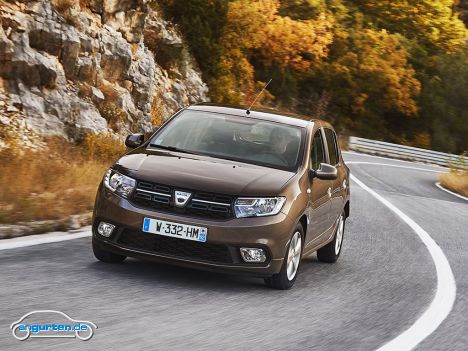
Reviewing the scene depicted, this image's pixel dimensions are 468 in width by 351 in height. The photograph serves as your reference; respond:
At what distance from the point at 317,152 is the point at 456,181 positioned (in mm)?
20820

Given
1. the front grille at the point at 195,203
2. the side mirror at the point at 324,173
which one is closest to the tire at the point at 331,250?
the side mirror at the point at 324,173

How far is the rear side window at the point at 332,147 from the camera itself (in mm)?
10367

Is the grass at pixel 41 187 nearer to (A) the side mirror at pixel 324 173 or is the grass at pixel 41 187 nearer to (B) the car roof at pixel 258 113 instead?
(B) the car roof at pixel 258 113

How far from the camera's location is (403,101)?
2003 inches

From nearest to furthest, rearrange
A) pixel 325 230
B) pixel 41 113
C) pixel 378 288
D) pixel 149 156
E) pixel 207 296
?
1. pixel 207 296
2. pixel 149 156
3. pixel 378 288
4. pixel 325 230
5. pixel 41 113

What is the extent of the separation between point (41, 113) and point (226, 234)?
12.0m

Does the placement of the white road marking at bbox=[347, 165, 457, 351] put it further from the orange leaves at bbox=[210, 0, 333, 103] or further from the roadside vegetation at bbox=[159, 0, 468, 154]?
the roadside vegetation at bbox=[159, 0, 468, 154]

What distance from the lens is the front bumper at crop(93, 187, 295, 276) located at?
7.57m

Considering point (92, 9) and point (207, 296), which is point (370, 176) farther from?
point (207, 296)

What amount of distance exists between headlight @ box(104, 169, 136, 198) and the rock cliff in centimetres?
871

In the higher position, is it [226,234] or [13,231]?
[226,234]

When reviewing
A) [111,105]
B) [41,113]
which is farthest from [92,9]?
[41,113]

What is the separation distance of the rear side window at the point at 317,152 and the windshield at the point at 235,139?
0.73 feet

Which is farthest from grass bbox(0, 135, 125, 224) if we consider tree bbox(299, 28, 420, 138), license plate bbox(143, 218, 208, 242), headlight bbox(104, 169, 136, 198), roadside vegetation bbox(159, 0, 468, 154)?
tree bbox(299, 28, 420, 138)
